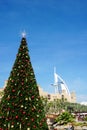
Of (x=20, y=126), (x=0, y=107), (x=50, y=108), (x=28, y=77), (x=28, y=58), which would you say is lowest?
(x=20, y=126)

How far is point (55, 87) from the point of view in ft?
619

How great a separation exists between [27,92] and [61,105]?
127647mm

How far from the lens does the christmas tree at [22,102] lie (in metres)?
12.8

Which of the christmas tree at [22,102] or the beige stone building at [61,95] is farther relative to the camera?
the beige stone building at [61,95]

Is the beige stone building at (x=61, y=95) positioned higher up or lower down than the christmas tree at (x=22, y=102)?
higher up

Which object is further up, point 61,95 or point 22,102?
point 61,95

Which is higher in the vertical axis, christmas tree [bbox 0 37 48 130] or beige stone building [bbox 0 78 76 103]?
beige stone building [bbox 0 78 76 103]

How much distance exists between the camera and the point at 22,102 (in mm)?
13000

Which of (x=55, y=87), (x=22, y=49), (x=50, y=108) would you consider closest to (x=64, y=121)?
(x=22, y=49)

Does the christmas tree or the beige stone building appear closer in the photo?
the christmas tree

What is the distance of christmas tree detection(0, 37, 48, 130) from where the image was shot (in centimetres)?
1280

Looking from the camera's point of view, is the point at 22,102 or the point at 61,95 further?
the point at 61,95

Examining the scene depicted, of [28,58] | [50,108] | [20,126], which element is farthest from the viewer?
[50,108]

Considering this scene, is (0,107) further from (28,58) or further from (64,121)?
(64,121)
